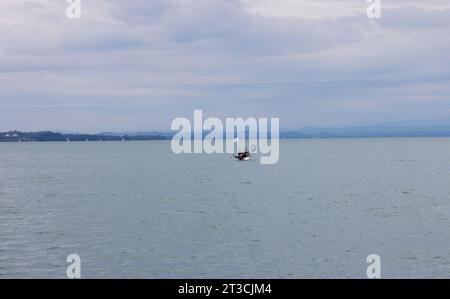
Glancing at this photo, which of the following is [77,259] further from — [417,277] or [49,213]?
[49,213]

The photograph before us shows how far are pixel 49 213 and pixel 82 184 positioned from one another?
46.4m

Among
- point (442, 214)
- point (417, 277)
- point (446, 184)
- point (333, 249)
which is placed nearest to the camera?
point (417, 277)

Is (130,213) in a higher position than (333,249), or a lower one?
higher

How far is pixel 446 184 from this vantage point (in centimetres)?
11481
